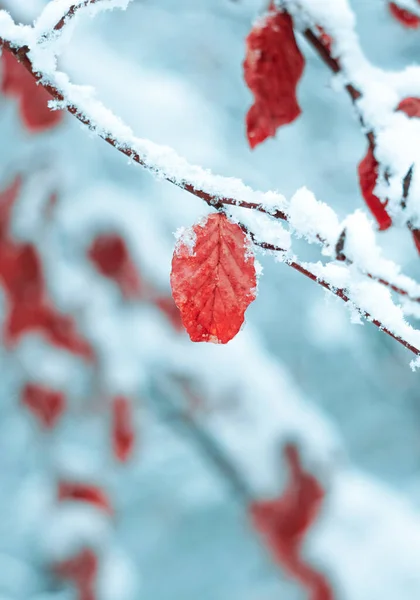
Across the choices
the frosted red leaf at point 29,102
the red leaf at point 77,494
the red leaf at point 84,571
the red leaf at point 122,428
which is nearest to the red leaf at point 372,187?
the frosted red leaf at point 29,102

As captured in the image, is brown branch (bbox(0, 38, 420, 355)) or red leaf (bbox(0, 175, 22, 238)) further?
red leaf (bbox(0, 175, 22, 238))

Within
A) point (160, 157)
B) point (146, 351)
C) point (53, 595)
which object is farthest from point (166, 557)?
point (160, 157)

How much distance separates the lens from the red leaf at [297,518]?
2.98 metres

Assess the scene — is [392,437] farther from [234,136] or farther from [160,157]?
[160,157]

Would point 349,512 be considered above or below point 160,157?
above

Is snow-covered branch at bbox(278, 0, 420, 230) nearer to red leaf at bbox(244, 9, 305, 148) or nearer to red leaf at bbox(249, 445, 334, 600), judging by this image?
red leaf at bbox(244, 9, 305, 148)

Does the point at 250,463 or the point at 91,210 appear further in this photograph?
the point at 250,463

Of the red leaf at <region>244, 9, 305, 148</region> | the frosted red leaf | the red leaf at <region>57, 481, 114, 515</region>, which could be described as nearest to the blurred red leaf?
the frosted red leaf

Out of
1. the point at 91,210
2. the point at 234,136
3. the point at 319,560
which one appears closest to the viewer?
the point at 91,210

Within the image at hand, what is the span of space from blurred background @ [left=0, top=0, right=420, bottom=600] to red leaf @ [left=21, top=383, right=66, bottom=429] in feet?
0.04

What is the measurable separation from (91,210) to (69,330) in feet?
2.05

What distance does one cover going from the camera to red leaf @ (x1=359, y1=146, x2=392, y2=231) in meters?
0.50

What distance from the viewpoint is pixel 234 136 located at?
3598 mm

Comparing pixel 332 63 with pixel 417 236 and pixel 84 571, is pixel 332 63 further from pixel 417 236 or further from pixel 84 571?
pixel 84 571
